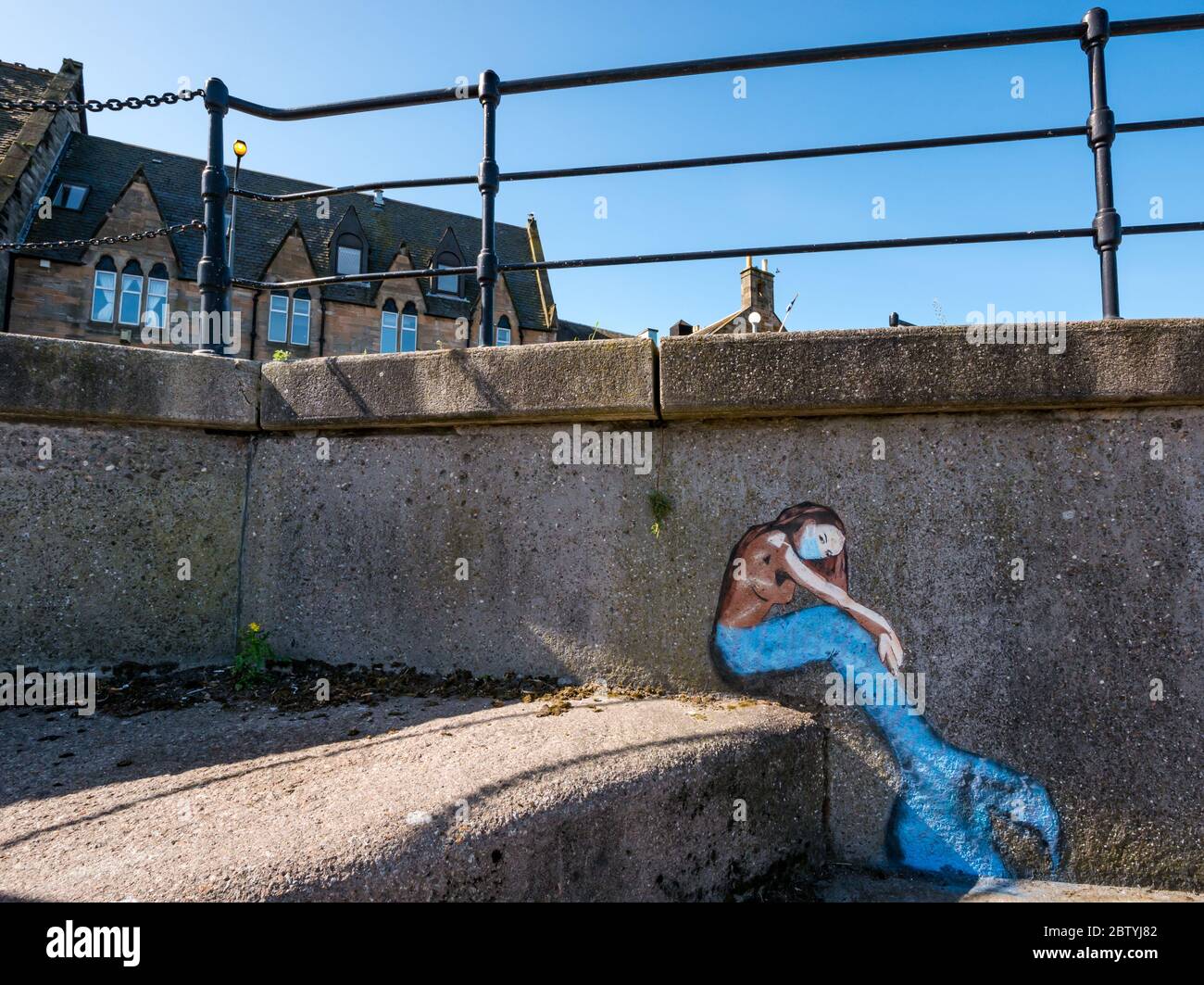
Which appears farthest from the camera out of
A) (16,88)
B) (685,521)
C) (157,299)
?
(157,299)

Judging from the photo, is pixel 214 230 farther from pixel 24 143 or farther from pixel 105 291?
pixel 105 291

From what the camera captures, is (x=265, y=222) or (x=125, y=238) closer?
(x=125, y=238)

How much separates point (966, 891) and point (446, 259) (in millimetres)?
31731

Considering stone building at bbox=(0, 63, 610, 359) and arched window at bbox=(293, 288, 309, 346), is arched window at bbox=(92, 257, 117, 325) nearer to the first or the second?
stone building at bbox=(0, 63, 610, 359)

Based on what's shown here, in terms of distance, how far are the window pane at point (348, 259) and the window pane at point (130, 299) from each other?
267 inches

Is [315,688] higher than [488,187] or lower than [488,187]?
lower

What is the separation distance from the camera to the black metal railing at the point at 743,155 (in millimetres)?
2473

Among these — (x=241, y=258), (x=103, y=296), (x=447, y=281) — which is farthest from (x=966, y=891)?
(x=447, y=281)

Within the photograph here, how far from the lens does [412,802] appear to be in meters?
1.77

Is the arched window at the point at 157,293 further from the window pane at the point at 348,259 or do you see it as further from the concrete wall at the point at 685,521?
the concrete wall at the point at 685,521

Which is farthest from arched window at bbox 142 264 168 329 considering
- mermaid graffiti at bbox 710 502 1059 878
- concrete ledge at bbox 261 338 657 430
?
mermaid graffiti at bbox 710 502 1059 878

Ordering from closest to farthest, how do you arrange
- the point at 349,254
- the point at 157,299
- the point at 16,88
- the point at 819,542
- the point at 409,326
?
the point at 819,542 < the point at 16,88 < the point at 157,299 < the point at 349,254 < the point at 409,326
